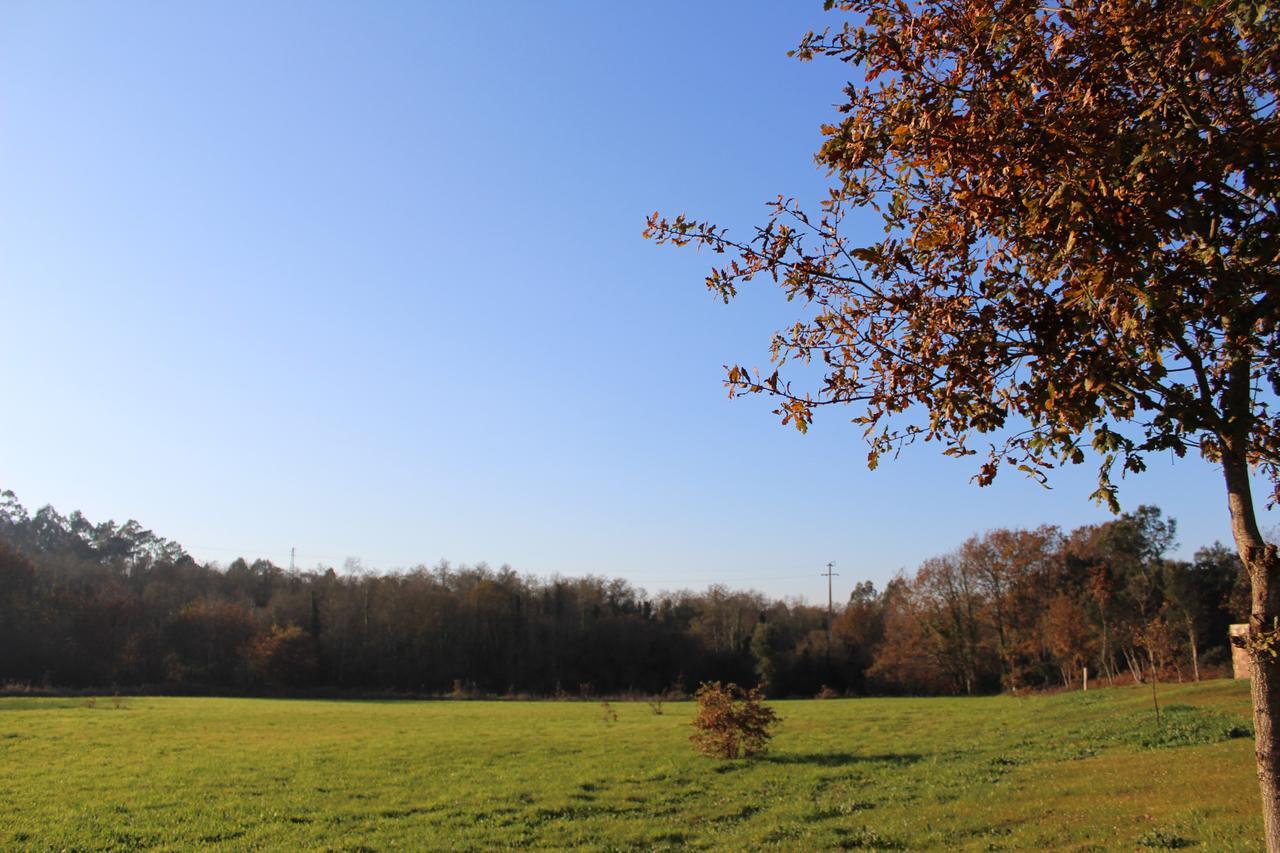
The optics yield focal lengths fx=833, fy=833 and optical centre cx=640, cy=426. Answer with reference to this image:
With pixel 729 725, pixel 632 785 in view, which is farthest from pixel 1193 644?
pixel 632 785

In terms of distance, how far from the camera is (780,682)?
265ft

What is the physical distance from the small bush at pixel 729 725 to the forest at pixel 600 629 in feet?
112

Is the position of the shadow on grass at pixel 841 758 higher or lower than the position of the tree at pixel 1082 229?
lower

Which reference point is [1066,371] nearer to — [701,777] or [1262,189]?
[1262,189]

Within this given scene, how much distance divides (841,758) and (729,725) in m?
4.00

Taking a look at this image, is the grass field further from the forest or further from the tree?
the forest

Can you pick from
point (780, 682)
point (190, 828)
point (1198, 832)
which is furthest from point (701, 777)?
point (780, 682)

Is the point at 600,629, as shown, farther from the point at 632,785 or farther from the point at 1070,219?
the point at 1070,219

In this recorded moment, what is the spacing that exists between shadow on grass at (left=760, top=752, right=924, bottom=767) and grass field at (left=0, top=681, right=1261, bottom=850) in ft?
0.32

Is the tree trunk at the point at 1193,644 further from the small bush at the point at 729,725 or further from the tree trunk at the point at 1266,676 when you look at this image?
the tree trunk at the point at 1266,676

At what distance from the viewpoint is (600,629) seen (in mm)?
93250

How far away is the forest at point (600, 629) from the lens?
62.1 m

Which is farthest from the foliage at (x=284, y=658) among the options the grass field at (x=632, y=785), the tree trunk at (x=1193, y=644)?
the tree trunk at (x=1193, y=644)

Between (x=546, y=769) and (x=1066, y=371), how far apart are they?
77.2 feet
